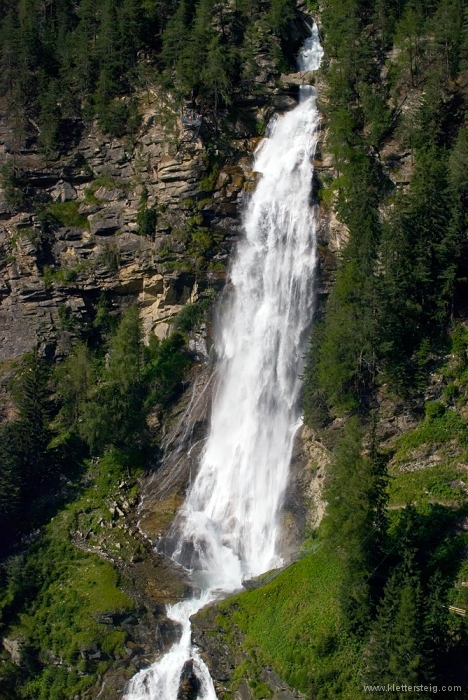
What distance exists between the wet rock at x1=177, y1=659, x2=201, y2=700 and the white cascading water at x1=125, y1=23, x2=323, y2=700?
0.25 m

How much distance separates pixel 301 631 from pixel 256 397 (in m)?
17.1

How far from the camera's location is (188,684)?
37.5 meters

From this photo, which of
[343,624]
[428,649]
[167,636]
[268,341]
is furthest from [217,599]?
[268,341]

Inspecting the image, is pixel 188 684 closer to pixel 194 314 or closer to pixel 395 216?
pixel 194 314

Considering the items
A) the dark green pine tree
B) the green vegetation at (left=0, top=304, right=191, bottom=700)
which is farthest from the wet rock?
the dark green pine tree

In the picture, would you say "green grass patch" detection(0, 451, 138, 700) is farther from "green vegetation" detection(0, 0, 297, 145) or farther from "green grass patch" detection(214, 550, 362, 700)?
"green vegetation" detection(0, 0, 297, 145)

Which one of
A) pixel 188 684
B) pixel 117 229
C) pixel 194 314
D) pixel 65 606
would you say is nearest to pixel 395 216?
pixel 194 314

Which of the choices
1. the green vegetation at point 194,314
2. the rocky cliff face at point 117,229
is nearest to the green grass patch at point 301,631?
the green vegetation at point 194,314

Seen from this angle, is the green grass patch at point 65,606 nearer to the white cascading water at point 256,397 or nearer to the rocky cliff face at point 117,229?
the white cascading water at point 256,397

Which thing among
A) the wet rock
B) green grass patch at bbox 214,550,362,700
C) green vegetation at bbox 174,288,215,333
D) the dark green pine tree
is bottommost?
Answer: the wet rock

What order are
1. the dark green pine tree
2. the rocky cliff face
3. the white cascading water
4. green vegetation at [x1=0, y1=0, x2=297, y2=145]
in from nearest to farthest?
the dark green pine tree, the white cascading water, the rocky cliff face, green vegetation at [x1=0, y1=0, x2=297, y2=145]

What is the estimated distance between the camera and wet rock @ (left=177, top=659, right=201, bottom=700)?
37.3 meters

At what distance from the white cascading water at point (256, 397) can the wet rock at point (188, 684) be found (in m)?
0.25

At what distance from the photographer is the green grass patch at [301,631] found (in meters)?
32.4
